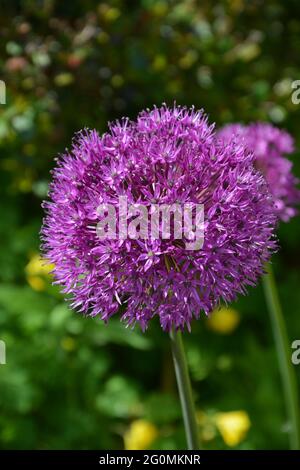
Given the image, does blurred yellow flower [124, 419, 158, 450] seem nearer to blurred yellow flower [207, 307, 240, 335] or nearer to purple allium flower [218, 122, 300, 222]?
blurred yellow flower [207, 307, 240, 335]

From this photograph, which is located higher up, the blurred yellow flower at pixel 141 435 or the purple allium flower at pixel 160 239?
the purple allium flower at pixel 160 239

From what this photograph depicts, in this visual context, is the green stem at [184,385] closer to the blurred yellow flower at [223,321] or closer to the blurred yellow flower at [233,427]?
the blurred yellow flower at [233,427]

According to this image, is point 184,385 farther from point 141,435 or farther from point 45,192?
point 45,192

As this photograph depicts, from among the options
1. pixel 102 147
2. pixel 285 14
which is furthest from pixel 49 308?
pixel 285 14

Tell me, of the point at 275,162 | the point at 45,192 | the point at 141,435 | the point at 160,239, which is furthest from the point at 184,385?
the point at 45,192

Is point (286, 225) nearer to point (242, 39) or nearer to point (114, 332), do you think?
point (242, 39)
